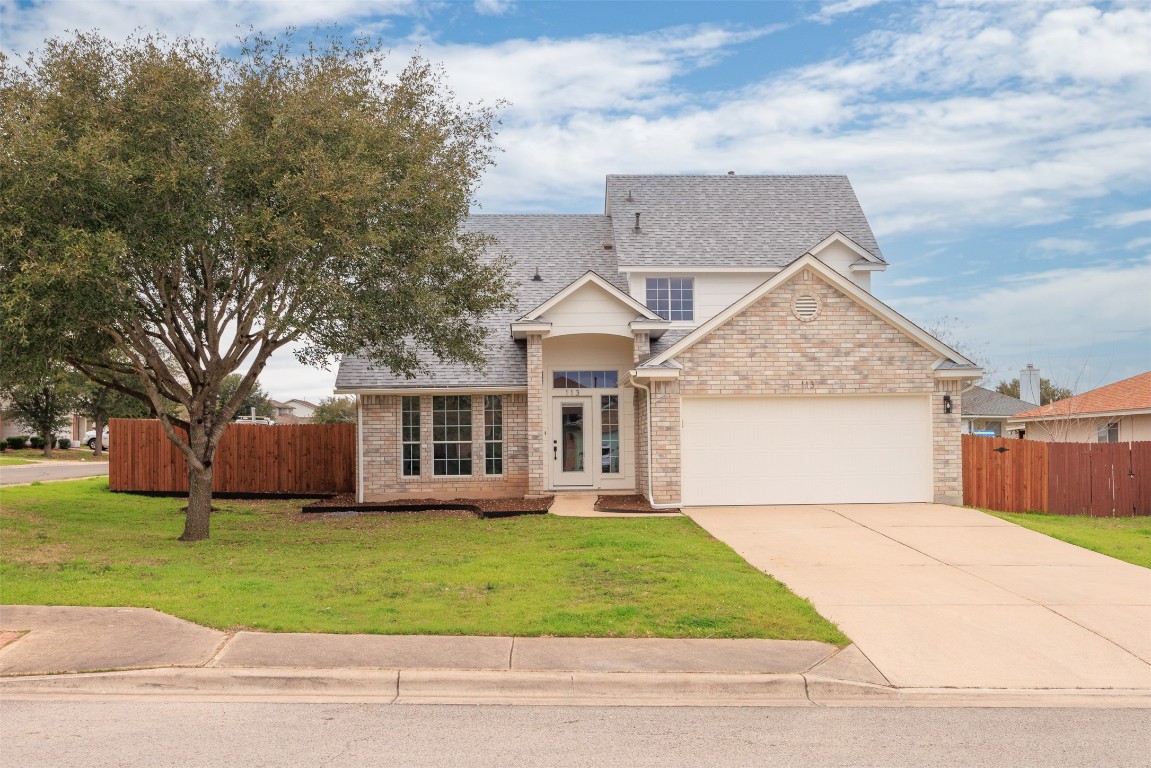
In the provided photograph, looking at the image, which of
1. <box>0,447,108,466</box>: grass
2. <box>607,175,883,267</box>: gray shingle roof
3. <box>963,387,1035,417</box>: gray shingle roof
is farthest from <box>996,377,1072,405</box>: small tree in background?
<box>0,447,108,466</box>: grass

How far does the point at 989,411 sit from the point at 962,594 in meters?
34.1

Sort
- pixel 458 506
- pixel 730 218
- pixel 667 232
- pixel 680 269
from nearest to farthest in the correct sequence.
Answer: pixel 458 506, pixel 680 269, pixel 667 232, pixel 730 218

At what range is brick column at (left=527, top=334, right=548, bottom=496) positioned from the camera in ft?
64.5

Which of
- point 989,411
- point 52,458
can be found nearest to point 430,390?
point 989,411

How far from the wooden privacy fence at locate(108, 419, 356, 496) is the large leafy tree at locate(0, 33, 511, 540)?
8242 millimetres

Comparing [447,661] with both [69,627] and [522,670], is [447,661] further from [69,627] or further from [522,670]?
[69,627]

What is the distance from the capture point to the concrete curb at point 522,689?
22.9ft

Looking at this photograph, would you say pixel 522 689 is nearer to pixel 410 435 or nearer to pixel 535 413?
pixel 535 413

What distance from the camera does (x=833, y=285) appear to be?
18.0 m

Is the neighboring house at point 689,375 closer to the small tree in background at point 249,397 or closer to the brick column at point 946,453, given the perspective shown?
the brick column at point 946,453

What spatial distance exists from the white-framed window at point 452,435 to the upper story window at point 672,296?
18.3 feet

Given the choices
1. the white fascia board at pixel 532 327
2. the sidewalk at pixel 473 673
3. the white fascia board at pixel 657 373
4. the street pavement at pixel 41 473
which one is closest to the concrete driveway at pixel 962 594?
the sidewalk at pixel 473 673

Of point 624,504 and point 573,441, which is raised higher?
point 573,441

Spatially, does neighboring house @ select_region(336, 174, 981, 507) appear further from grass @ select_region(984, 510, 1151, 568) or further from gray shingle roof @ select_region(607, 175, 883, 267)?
grass @ select_region(984, 510, 1151, 568)
